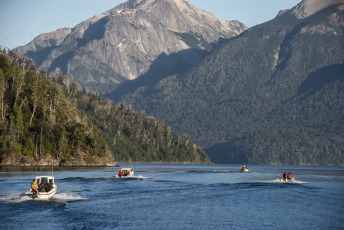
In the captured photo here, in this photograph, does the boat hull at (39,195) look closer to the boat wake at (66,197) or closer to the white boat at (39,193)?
the white boat at (39,193)

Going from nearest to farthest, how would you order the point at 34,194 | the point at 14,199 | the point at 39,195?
the point at 14,199 < the point at 34,194 < the point at 39,195

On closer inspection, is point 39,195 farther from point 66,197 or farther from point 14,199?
point 66,197

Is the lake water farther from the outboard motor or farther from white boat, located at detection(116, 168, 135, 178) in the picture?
white boat, located at detection(116, 168, 135, 178)

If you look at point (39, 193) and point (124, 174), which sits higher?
point (124, 174)

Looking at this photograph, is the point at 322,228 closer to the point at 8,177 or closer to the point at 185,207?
the point at 185,207

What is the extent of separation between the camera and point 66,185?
134125 millimetres

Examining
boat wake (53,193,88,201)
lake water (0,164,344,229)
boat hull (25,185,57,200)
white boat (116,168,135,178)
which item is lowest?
lake water (0,164,344,229)

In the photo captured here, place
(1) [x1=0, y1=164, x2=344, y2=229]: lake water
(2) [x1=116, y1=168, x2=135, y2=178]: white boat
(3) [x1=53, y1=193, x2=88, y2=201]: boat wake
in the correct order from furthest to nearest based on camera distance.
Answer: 1. (2) [x1=116, y1=168, x2=135, y2=178]: white boat
2. (3) [x1=53, y1=193, x2=88, y2=201]: boat wake
3. (1) [x1=0, y1=164, x2=344, y2=229]: lake water

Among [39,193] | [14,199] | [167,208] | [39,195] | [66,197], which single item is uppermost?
[39,193]

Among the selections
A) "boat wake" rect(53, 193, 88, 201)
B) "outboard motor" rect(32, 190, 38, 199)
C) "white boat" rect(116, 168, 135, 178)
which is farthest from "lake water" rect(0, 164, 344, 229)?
"white boat" rect(116, 168, 135, 178)

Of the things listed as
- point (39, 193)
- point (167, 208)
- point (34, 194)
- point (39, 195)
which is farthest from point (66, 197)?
point (167, 208)

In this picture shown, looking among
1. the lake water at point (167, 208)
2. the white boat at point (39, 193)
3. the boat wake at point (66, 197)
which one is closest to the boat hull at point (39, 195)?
the white boat at point (39, 193)

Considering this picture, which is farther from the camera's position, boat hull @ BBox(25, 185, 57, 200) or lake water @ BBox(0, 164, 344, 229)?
boat hull @ BBox(25, 185, 57, 200)

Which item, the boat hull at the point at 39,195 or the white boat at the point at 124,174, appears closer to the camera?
the boat hull at the point at 39,195
